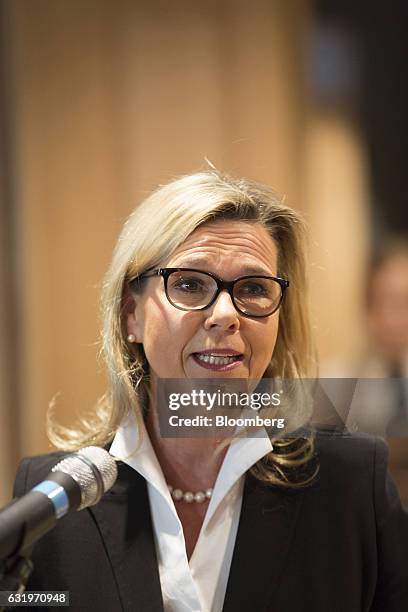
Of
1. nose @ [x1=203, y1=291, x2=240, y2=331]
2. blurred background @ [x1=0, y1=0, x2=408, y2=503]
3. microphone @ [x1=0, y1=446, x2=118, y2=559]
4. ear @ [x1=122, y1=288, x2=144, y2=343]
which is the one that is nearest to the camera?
microphone @ [x1=0, y1=446, x2=118, y2=559]

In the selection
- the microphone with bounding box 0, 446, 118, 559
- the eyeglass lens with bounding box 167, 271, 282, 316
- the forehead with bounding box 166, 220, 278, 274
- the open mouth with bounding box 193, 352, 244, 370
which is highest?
the forehead with bounding box 166, 220, 278, 274

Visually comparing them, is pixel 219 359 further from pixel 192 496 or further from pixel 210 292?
pixel 192 496

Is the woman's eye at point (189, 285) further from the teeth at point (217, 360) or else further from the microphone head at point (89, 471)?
the microphone head at point (89, 471)

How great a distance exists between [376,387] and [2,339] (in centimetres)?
146

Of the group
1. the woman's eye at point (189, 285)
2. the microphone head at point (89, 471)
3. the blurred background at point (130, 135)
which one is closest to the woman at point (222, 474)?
the woman's eye at point (189, 285)

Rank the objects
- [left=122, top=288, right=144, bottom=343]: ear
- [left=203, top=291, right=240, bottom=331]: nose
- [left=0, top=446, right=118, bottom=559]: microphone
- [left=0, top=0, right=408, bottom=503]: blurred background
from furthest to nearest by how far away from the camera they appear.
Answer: [left=0, top=0, right=408, bottom=503]: blurred background → [left=122, top=288, right=144, bottom=343]: ear → [left=203, top=291, right=240, bottom=331]: nose → [left=0, top=446, right=118, bottom=559]: microphone

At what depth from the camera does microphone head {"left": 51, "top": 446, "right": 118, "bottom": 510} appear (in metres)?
0.71

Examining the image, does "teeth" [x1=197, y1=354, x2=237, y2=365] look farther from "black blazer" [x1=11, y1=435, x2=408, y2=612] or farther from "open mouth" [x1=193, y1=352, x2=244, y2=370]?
"black blazer" [x1=11, y1=435, x2=408, y2=612]

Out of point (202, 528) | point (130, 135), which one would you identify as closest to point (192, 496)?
point (202, 528)

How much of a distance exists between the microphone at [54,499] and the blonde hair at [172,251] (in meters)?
0.22

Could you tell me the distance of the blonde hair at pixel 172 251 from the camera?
908 mm

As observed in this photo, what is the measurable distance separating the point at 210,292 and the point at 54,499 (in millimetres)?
308

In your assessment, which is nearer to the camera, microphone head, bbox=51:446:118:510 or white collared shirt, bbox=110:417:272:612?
microphone head, bbox=51:446:118:510

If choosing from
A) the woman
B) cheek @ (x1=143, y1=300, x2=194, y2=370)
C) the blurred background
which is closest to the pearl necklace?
the woman
